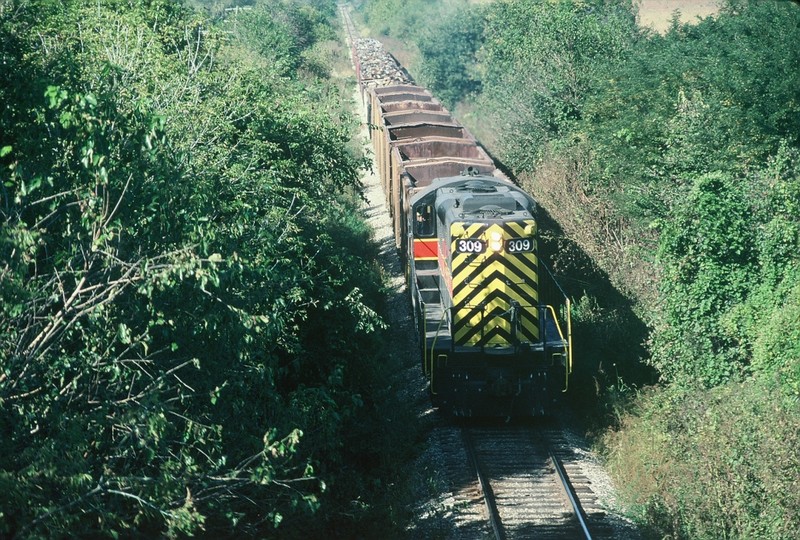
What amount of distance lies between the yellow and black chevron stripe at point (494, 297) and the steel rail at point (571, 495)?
1781 mm

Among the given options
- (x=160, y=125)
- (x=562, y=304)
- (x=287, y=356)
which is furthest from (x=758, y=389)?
(x=160, y=125)

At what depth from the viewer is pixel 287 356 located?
39.8 ft

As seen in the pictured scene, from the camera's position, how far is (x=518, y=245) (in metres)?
12.2

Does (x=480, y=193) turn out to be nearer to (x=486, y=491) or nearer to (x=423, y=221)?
(x=423, y=221)

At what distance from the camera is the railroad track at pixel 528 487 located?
32.8 ft

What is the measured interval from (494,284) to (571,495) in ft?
10.7

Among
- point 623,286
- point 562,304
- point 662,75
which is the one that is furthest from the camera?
point 662,75

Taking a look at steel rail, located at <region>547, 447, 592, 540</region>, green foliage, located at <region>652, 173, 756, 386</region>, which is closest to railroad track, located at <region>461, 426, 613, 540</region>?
steel rail, located at <region>547, 447, 592, 540</region>

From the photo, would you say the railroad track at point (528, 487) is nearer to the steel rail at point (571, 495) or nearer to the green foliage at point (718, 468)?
the steel rail at point (571, 495)

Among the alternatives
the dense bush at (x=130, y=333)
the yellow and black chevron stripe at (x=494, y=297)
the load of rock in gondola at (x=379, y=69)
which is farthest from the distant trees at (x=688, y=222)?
the load of rock in gondola at (x=379, y=69)

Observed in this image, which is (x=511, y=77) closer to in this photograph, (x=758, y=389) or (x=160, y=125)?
(x=758, y=389)

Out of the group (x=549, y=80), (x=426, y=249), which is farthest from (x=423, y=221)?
(x=549, y=80)

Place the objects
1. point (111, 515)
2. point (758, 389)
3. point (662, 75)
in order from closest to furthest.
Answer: point (111, 515), point (758, 389), point (662, 75)

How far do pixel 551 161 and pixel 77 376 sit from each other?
20896 millimetres
